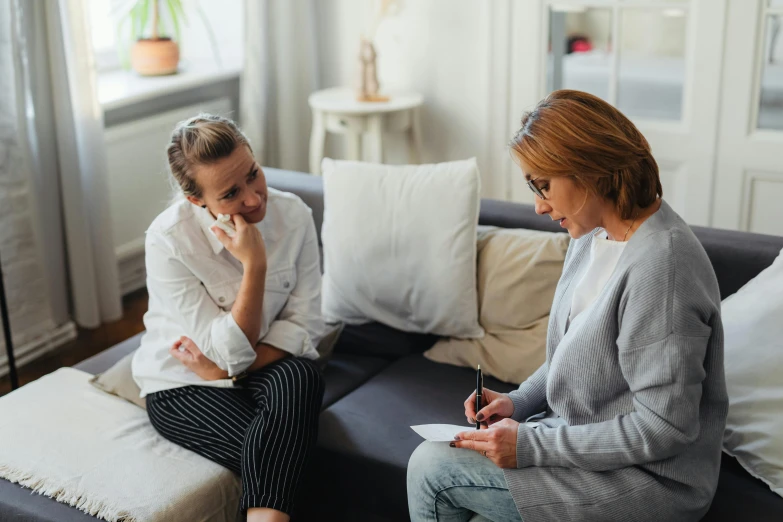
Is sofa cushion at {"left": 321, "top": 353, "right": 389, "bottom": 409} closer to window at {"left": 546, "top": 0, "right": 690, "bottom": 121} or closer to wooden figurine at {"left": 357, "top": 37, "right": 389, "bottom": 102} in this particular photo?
wooden figurine at {"left": 357, "top": 37, "right": 389, "bottom": 102}

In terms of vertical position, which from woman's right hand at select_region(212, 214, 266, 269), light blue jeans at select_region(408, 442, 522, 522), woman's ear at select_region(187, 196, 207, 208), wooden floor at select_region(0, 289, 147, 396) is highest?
woman's ear at select_region(187, 196, 207, 208)

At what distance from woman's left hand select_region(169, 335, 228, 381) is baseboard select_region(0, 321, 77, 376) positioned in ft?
3.82

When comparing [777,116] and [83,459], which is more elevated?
[777,116]

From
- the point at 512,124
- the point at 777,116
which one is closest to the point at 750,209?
the point at 777,116

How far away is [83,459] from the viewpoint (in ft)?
5.97

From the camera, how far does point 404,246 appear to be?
2.20 metres

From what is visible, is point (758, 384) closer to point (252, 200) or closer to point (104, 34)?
point (252, 200)

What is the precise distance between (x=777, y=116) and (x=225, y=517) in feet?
7.65

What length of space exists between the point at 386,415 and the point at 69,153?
1.52 metres

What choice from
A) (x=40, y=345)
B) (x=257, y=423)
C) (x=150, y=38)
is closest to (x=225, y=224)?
(x=257, y=423)

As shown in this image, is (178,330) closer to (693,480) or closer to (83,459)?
(83,459)

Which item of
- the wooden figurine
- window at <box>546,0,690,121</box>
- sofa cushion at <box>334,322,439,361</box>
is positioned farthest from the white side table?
sofa cushion at <box>334,322,439,361</box>

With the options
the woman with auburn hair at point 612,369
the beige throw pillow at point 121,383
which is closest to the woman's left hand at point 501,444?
the woman with auburn hair at point 612,369

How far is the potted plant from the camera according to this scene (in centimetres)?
346
